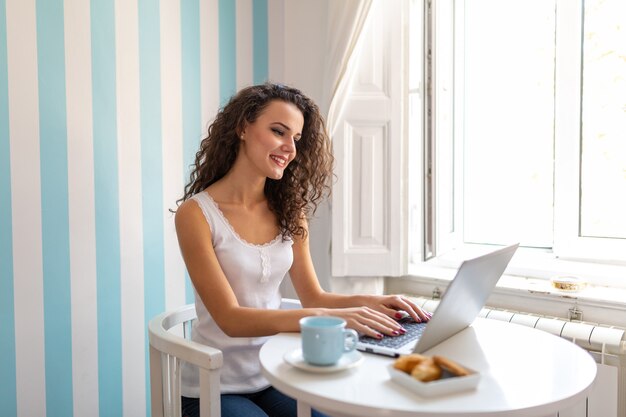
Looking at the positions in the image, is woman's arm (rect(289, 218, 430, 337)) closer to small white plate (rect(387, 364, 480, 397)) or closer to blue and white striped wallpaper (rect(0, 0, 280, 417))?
small white plate (rect(387, 364, 480, 397))

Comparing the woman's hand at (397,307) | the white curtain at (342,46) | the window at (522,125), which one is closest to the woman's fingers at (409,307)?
the woman's hand at (397,307)

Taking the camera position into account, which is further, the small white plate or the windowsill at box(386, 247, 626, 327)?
the windowsill at box(386, 247, 626, 327)

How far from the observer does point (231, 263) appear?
1.53m

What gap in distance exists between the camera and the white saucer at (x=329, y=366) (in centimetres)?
106

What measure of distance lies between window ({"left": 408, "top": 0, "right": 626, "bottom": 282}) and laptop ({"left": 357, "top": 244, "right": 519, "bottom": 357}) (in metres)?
0.85

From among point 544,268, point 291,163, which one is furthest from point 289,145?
point 544,268

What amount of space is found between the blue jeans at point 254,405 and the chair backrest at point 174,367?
0.05 m

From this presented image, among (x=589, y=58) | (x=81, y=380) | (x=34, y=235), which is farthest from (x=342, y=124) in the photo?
(x=81, y=380)

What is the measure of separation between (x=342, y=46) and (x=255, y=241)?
1013 mm

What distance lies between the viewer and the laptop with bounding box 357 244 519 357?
1.12m

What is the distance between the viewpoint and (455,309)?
1203 millimetres

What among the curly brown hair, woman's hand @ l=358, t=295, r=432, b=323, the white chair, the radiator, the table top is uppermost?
the curly brown hair

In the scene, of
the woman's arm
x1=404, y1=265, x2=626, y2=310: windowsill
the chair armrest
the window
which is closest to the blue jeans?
the chair armrest

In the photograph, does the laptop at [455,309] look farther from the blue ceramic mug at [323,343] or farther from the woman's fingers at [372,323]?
the blue ceramic mug at [323,343]
